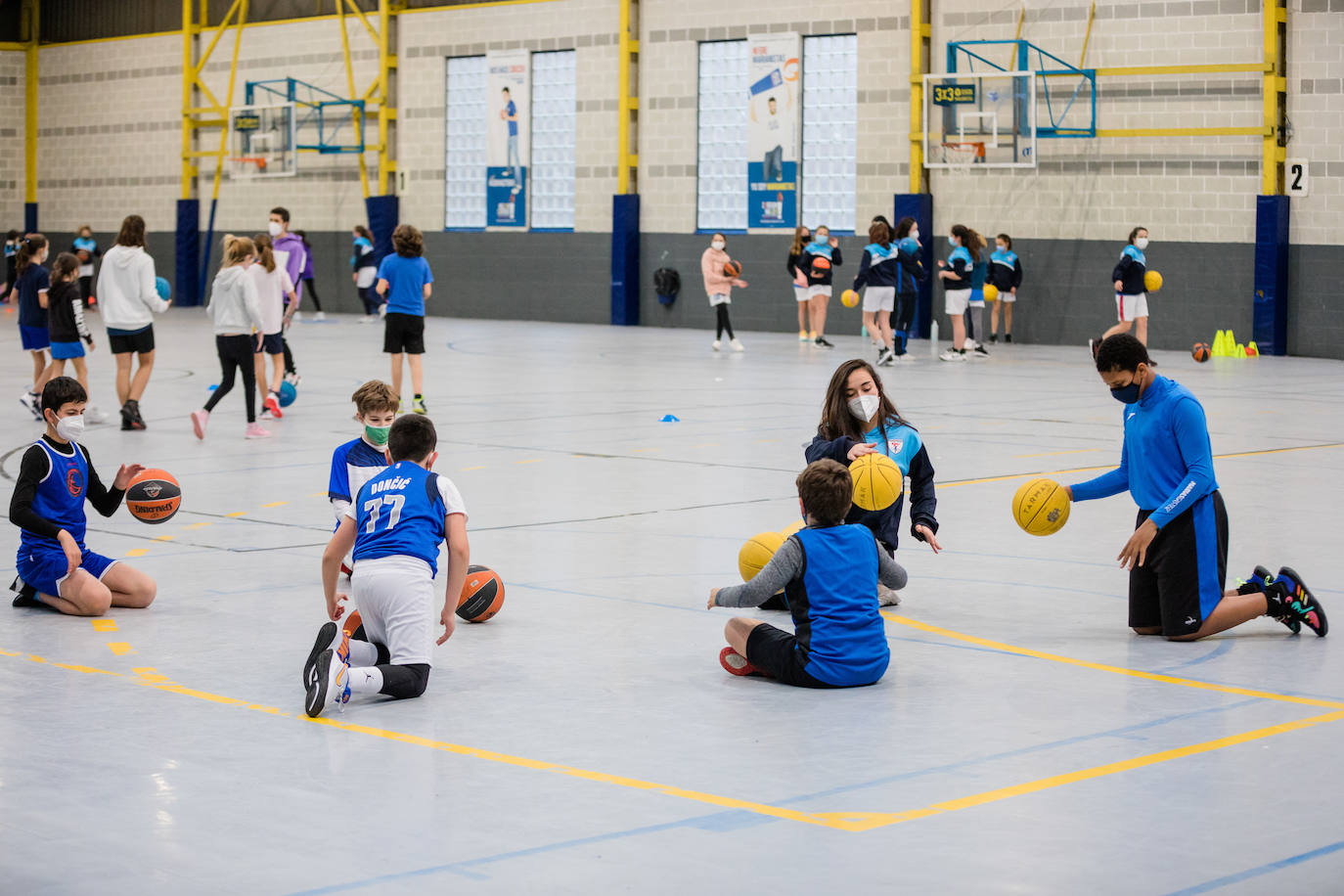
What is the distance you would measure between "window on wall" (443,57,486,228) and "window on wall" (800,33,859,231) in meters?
8.73

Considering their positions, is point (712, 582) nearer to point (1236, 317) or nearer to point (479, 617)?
point (479, 617)

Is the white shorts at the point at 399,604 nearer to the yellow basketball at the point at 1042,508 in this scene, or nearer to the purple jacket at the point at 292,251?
the yellow basketball at the point at 1042,508

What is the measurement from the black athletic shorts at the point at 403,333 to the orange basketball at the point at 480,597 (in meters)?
10.1

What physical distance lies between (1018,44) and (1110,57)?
5.43 feet

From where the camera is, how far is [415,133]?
4091cm

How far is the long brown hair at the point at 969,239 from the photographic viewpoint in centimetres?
2762

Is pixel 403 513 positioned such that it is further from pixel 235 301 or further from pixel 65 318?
pixel 65 318

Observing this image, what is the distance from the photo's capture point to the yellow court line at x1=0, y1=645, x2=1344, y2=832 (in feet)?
17.3

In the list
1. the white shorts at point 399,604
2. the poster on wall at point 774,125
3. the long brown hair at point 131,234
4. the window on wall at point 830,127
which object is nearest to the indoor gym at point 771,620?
the white shorts at point 399,604

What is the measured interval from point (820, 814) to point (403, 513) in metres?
2.51

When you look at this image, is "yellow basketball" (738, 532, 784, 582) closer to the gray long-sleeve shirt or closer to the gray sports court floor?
the gray sports court floor

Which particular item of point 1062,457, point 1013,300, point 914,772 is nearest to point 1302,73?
point 1013,300

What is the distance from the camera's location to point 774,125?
3497 centimetres

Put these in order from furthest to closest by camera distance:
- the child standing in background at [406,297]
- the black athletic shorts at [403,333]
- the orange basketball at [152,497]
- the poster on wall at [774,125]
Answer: the poster on wall at [774,125] < the black athletic shorts at [403,333] < the child standing in background at [406,297] < the orange basketball at [152,497]
